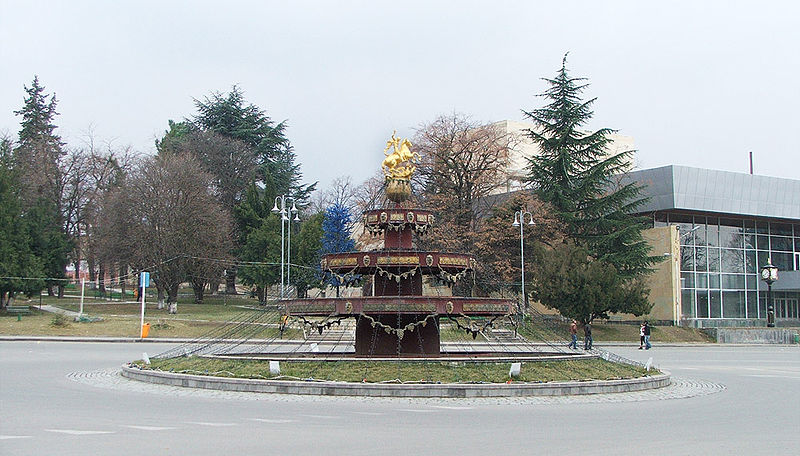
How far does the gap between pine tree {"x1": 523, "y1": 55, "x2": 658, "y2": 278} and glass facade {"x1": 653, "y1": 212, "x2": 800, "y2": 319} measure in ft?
19.8

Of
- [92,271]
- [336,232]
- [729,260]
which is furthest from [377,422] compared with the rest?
[92,271]

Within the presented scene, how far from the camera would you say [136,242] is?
58.2 meters

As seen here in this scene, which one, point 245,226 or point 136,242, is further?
point 245,226

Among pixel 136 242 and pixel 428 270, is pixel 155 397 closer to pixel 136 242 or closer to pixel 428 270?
pixel 428 270

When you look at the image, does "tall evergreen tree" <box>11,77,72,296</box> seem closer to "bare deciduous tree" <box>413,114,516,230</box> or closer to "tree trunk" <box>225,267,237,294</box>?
"tree trunk" <box>225,267,237,294</box>

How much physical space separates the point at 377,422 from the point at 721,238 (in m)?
55.1

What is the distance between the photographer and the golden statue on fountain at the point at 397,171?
71.3 ft

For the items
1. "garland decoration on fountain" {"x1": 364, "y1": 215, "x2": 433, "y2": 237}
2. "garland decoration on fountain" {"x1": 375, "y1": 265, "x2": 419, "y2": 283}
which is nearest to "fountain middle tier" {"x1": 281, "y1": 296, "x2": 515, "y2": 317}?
"garland decoration on fountain" {"x1": 375, "y1": 265, "x2": 419, "y2": 283}

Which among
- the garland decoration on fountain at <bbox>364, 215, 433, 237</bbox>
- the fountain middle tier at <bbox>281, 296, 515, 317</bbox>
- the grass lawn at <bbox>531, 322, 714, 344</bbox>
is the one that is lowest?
the grass lawn at <bbox>531, 322, 714, 344</bbox>

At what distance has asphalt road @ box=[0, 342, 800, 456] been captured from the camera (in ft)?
34.6

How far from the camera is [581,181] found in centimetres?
5638

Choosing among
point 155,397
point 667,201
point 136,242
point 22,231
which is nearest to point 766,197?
point 667,201

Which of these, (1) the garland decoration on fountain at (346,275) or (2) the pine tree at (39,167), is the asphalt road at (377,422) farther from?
(2) the pine tree at (39,167)

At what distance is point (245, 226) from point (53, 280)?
54.5 ft
